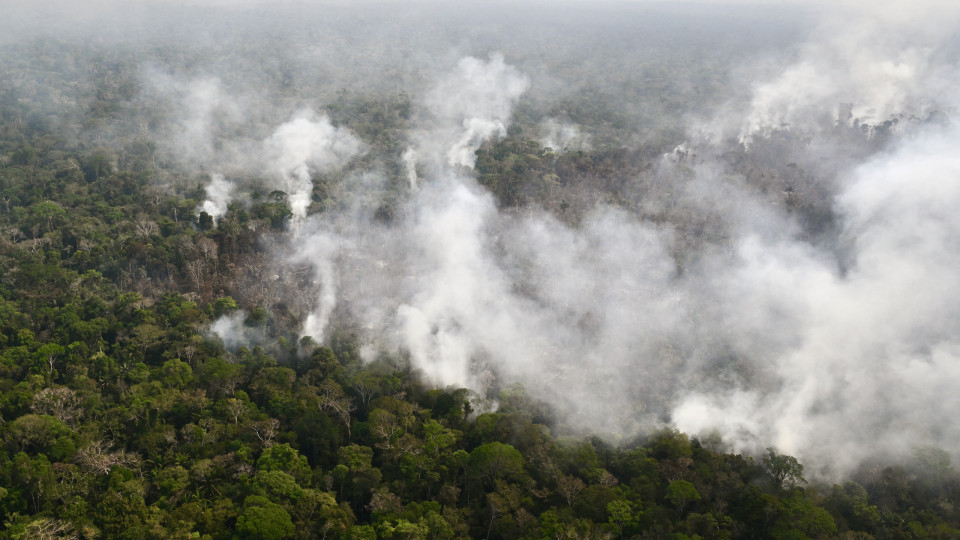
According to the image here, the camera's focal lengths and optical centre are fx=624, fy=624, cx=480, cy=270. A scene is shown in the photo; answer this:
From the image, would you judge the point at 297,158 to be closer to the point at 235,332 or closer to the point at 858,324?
the point at 235,332

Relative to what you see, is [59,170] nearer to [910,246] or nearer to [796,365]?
[796,365]

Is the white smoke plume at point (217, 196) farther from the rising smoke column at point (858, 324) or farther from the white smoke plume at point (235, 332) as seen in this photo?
the rising smoke column at point (858, 324)

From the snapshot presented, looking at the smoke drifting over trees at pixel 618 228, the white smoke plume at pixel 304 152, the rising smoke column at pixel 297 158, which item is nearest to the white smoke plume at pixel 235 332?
the smoke drifting over trees at pixel 618 228

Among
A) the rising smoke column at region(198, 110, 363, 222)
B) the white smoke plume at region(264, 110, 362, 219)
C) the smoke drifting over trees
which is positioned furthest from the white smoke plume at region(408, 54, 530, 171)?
the rising smoke column at region(198, 110, 363, 222)

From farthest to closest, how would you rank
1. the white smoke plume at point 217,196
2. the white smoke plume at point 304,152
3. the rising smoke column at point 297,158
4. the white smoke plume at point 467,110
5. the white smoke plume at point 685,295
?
the white smoke plume at point 467,110 < the white smoke plume at point 304,152 < the rising smoke column at point 297,158 < the white smoke plume at point 217,196 < the white smoke plume at point 685,295

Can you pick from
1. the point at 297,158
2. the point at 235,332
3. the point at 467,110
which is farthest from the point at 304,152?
the point at 235,332
